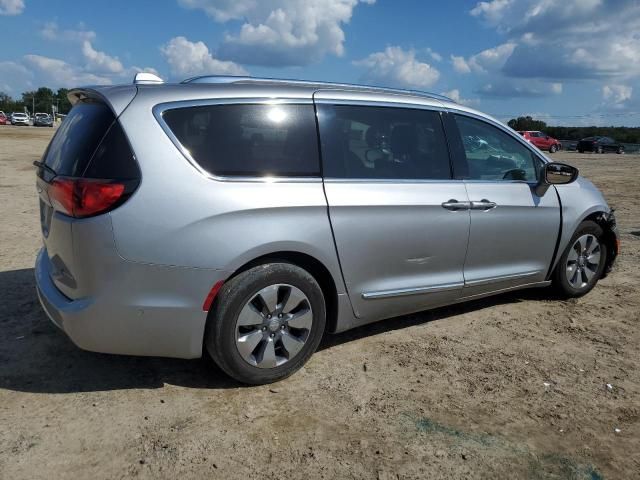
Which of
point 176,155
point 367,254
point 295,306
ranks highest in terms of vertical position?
point 176,155

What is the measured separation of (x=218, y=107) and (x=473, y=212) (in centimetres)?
206

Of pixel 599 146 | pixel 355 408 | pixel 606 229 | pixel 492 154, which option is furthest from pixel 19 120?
pixel 355 408

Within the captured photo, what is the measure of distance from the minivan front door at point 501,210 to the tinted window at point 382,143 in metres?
0.19

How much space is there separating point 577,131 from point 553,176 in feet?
212

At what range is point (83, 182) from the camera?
2971 millimetres

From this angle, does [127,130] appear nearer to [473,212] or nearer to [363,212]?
[363,212]

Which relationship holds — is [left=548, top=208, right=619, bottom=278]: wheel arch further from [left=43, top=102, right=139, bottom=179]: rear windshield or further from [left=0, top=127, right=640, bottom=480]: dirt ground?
[left=43, top=102, right=139, bottom=179]: rear windshield

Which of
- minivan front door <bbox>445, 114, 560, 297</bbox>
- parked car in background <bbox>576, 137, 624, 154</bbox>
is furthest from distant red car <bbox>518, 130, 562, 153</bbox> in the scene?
minivan front door <bbox>445, 114, 560, 297</bbox>

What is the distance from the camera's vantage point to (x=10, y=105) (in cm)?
11000

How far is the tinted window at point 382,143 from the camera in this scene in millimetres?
3684

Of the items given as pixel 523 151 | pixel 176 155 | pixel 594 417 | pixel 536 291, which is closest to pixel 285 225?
pixel 176 155

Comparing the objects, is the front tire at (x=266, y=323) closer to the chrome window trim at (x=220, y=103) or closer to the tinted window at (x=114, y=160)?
the chrome window trim at (x=220, y=103)

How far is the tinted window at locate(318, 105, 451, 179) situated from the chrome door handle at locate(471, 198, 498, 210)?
0.29 m

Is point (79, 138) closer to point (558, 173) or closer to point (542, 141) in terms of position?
point (558, 173)
